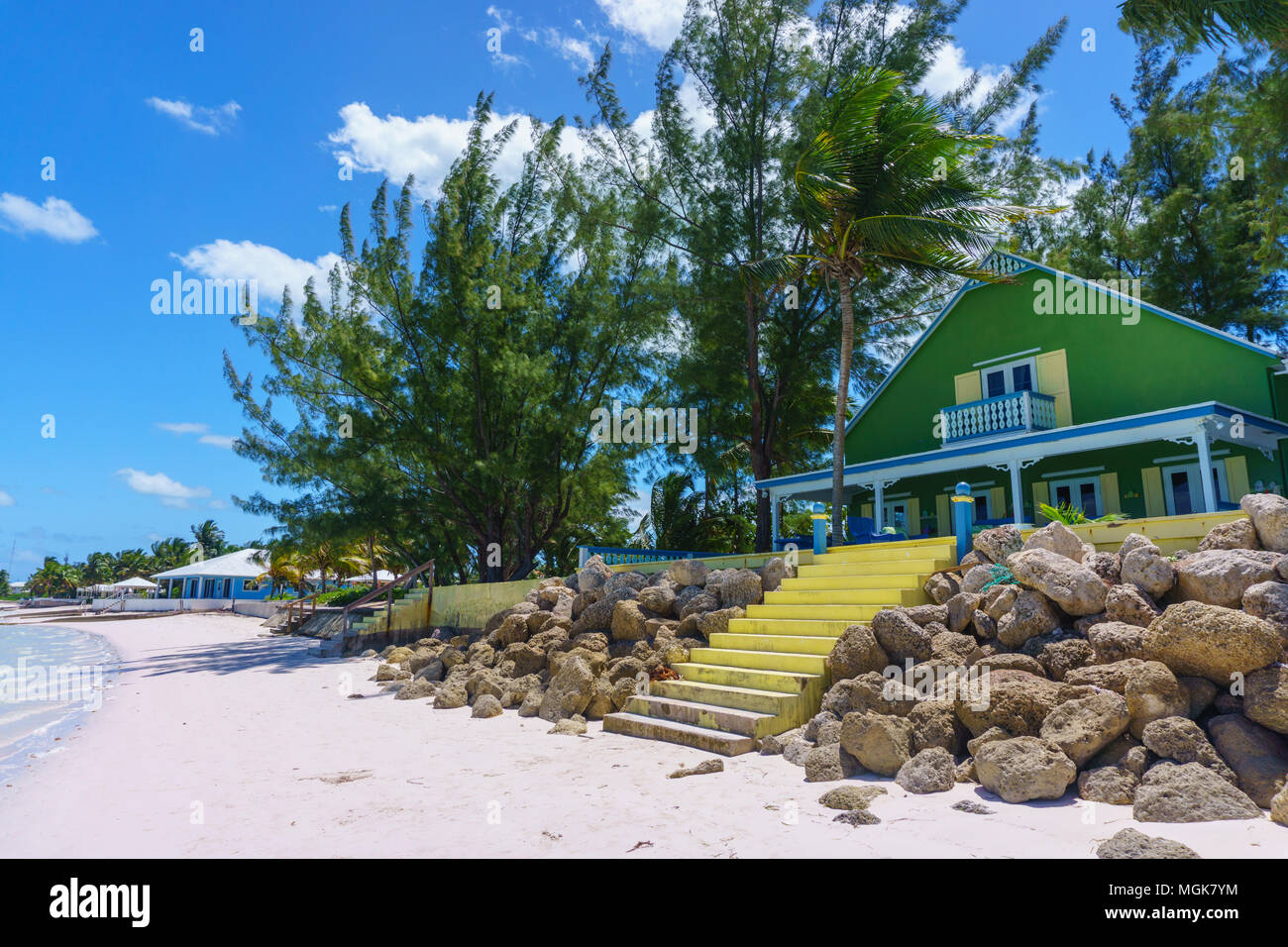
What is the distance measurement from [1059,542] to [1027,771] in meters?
3.51

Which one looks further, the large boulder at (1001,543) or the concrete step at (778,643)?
the concrete step at (778,643)

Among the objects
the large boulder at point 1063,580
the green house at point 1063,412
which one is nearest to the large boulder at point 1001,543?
the large boulder at point 1063,580

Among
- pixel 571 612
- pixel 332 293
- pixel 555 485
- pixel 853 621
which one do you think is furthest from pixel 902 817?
pixel 332 293

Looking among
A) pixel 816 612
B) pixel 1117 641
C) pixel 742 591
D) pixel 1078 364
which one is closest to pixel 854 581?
pixel 816 612

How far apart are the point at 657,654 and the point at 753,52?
16.8 metres

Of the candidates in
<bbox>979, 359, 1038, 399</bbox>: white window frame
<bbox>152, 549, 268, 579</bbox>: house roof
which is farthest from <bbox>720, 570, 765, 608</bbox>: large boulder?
<bbox>152, 549, 268, 579</bbox>: house roof

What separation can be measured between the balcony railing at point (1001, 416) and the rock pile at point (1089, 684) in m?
8.36

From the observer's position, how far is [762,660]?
354 inches

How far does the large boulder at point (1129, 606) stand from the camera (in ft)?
21.5

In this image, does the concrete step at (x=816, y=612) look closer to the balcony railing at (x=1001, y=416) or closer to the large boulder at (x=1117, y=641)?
the large boulder at (x=1117, y=641)

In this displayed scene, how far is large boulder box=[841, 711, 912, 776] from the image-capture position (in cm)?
615

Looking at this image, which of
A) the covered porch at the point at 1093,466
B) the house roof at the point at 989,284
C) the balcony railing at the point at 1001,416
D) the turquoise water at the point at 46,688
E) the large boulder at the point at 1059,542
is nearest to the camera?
the large boulder at the point at 1059,542

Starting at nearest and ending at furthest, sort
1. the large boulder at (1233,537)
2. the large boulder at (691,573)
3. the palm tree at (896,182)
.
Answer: the large boulder at (1233,537) < the large boulder at (691,573) < the palm tree at (896,182)
